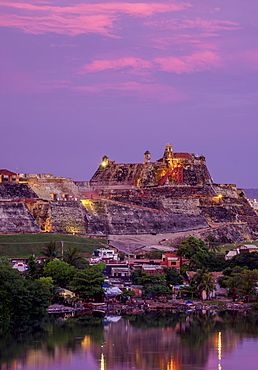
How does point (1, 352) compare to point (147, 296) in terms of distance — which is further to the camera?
point (147, 296)

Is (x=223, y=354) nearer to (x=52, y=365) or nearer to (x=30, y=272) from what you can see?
(x=52, y=365)

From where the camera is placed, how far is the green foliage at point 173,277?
10919 centimetres

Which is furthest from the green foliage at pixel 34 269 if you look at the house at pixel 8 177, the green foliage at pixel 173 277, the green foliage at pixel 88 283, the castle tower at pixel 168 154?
the castle tower at pixel 168 154

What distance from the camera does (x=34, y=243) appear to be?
122125 mm

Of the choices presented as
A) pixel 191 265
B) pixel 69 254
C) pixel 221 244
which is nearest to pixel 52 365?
pixel 69 254

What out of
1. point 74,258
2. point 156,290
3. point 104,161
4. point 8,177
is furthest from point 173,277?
point 104,161

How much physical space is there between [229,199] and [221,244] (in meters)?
24.6

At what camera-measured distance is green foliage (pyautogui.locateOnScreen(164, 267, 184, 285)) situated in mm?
109188

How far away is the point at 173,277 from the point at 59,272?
13.4 meters

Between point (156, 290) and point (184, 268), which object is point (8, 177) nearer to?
point (184, 268)

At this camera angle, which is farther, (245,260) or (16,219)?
(16,219)

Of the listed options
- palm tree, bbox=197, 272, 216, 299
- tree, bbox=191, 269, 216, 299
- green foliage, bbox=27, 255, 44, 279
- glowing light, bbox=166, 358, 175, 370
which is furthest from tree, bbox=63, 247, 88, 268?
glowing light, bbox=166, 358, 175, 370

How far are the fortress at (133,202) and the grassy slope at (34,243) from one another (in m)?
4.14

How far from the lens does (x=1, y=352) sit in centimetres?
7644
